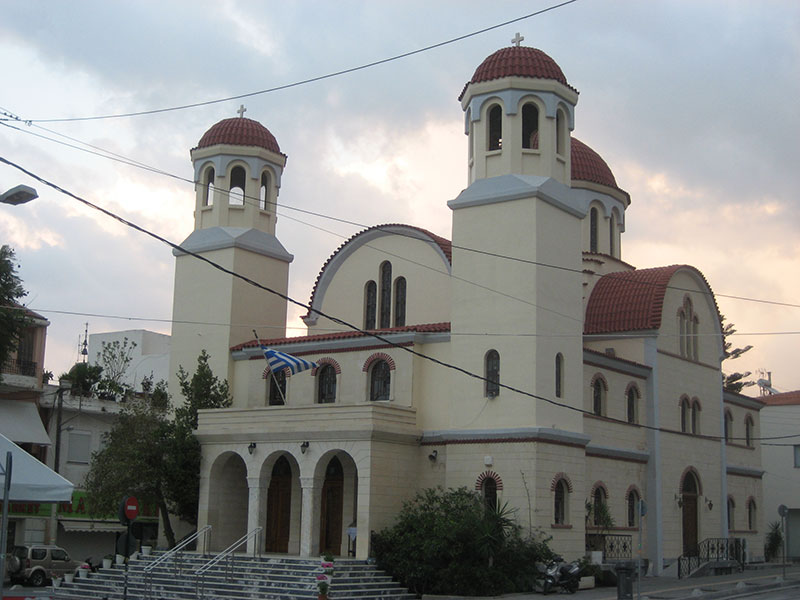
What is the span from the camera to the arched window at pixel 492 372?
98.4 feet

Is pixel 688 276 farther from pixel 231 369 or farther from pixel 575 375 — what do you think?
pixel 231 369

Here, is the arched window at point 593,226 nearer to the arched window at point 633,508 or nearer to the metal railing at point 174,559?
the arched window at point 633,508

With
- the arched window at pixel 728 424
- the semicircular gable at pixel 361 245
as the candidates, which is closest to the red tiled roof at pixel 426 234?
the semicircular gable at pixel 361 245

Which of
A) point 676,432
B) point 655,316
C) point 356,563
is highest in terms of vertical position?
point 655,316

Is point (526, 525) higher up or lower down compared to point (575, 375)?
lower down

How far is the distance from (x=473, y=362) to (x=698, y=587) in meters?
8.89

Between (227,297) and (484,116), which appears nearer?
(484,116)

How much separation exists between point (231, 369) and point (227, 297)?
2.52m

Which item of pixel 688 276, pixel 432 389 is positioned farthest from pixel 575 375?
pixel 688 276

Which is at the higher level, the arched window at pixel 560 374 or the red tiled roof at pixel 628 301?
the red tiled roof at pixel 628 301

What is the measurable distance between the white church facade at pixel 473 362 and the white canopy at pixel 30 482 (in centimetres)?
1042

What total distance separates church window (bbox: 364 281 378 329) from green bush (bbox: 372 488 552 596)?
29.6ft

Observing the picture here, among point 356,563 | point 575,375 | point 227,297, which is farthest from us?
point 227,297

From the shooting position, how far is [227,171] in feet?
125
